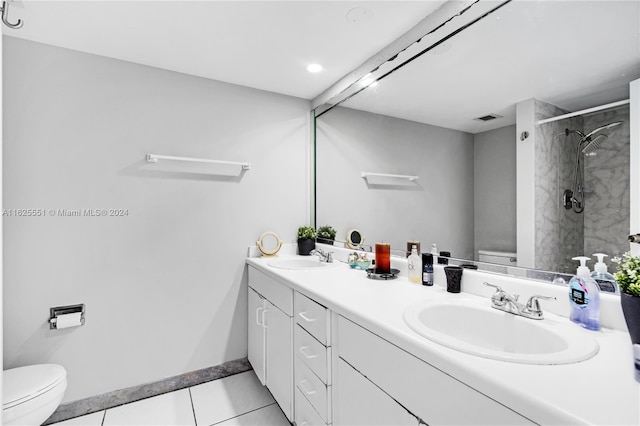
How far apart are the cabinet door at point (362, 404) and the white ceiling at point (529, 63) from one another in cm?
119

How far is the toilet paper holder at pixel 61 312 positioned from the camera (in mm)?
1802

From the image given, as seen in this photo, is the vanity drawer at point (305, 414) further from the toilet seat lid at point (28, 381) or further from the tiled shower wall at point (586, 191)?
the toilet seat lid at point (28, 381)

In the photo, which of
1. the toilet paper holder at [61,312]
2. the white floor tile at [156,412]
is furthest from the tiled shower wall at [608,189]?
the toilet paper holder at [61,312]

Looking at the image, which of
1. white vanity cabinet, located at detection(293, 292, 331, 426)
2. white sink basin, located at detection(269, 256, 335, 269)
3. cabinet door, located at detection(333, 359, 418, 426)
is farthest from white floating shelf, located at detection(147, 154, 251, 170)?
cabinet door, located at detection(333, 359, 418, 426)

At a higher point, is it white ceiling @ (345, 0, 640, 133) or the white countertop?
white ceiling @ (345, 0, 640, 133)

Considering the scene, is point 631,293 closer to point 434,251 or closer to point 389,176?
point 434,251

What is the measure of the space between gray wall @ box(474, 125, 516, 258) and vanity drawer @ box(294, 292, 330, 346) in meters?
0.77

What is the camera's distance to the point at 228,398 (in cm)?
202

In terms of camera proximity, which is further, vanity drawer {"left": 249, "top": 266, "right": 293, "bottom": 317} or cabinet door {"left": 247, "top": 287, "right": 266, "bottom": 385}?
cabinet door {"left": 247, "top": 287, "right": 266, "bottom": 385}

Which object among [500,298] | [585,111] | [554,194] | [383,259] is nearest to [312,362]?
[383,259]

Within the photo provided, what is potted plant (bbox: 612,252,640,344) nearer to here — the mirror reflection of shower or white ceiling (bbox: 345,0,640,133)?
the mirror reflection of shower

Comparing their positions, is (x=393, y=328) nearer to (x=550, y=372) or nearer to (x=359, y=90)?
(x=550, y=372)

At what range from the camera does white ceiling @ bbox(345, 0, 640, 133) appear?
1.01 metres

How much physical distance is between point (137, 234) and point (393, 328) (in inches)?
72.3
